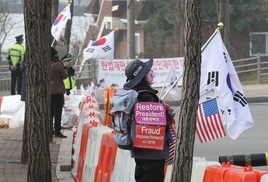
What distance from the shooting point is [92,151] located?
8.86 meters

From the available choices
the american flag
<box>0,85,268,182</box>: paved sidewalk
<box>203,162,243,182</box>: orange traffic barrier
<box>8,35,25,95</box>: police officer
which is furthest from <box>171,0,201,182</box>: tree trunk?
<box>8,35,25,95</box>: police officer

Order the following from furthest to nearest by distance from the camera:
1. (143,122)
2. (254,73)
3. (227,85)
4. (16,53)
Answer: (254,73) < (16,53) < (227,85) < (143,122)

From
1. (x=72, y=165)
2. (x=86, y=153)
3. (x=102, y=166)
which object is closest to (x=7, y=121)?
(x=72, y=165)

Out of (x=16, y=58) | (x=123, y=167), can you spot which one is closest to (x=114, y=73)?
(x=16, y=58)

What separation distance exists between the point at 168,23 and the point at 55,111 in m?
27.5

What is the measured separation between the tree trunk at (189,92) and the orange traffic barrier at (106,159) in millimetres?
2208

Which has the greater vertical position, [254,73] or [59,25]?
[59,25]

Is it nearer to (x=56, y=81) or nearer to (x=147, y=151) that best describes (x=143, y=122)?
(x=147, y=151)

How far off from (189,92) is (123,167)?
2021mm

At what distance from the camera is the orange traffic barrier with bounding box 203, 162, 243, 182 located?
5.12 meters

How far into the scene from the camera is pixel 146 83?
6.26 meters

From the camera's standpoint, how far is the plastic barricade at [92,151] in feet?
27.9

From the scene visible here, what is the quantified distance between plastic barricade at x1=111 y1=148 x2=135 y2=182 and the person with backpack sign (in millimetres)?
716

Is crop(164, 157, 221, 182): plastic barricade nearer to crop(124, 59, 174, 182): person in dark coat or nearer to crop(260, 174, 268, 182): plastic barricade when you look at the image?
crop(124, 59, 174, 182): person in dark coat
